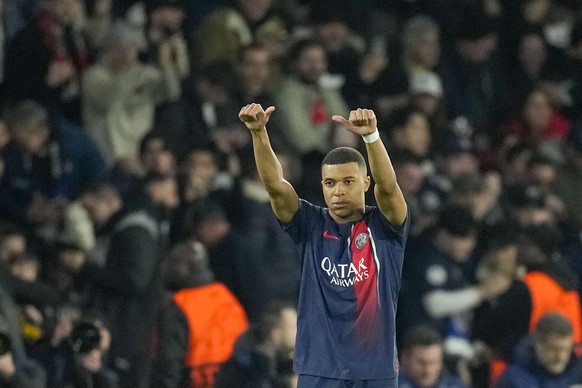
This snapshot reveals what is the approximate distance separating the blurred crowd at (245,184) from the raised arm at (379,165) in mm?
2727

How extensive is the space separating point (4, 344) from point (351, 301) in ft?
Result: 8.52

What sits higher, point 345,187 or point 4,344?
point 345,187

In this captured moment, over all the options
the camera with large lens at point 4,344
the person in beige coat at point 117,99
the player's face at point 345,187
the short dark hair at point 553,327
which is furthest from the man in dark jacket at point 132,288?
the player's face at point 345,187

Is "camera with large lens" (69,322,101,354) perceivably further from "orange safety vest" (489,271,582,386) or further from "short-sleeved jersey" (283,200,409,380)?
"orange safety vest" (489,271,582,386)

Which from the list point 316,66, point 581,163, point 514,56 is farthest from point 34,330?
point 514,56

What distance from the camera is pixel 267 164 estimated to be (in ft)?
22.8

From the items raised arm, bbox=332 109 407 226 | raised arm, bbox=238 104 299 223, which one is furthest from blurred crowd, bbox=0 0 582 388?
raised arm, bbox=332 109 407 226

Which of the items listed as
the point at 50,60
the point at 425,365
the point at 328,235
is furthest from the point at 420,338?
the point at 50,60

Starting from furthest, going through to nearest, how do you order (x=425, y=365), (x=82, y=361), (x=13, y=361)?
(x=425, y=365) → (x=82, y=361) → (x=13, y=361)

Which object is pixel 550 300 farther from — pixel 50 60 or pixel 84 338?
pixel 50 60

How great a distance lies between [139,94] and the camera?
38.4 feet

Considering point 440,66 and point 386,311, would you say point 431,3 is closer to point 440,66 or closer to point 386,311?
point 440,66

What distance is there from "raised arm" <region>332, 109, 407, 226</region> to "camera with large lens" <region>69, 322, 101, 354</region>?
8.80 feet

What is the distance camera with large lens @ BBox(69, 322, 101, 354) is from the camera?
9.12m
